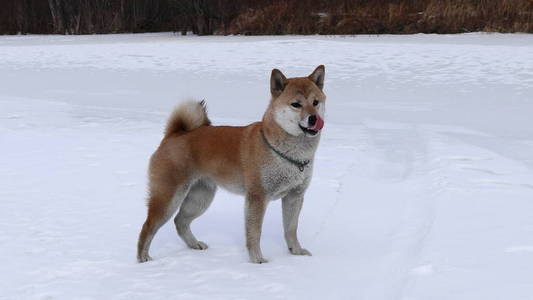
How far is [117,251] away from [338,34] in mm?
16591

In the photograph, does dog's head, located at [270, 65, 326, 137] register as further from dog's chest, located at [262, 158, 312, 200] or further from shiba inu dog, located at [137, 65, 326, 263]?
dog's chest, located at [262, 158, 312, 200]

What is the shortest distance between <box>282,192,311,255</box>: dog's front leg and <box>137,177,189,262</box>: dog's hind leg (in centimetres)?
68

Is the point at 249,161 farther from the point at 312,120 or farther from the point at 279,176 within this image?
the point at 312,120

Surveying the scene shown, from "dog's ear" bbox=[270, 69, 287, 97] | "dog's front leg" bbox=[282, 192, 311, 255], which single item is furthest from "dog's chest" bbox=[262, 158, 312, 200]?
"dog's ear" bbox=[270, 69, 287, 97]

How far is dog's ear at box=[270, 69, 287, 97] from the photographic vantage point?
153 inches

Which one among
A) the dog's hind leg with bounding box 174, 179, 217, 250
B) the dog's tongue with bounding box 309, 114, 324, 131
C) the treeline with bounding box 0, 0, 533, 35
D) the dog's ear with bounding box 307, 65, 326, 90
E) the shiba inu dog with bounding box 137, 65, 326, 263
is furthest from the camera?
the treeline with bounding box 0, 0, 533, 35

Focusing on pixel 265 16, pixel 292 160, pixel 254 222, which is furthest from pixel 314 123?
pixel 265 16

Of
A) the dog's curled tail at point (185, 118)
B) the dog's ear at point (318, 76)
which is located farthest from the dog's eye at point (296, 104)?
the dog's curled tail at point (185, 118)

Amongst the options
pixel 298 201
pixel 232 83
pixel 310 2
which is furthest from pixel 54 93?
pixel 310 2

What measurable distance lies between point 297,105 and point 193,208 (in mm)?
1139

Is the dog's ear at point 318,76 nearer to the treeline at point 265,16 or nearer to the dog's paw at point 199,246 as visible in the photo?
the dog's paw at point 199,246

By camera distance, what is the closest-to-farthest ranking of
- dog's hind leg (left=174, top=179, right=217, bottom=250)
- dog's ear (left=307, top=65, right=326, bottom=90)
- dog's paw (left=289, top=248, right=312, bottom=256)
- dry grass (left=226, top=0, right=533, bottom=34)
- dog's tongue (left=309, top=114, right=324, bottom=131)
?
1. dog's tongue (left=309, top=114, right=324, bottom=131)
2. dog's ear (left=307, top=65, right=326, bottom=90)
3. dog's paw (left=289, top=248, right=312, bottom=256)
4. dog's hind leg (left=174, top=179, right=217, bottom=250)
5. dry grass (left=226, top=0, right=533, bottom=34)

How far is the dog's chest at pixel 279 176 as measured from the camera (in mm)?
3859

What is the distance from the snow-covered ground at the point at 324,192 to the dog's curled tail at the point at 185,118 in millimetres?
855
